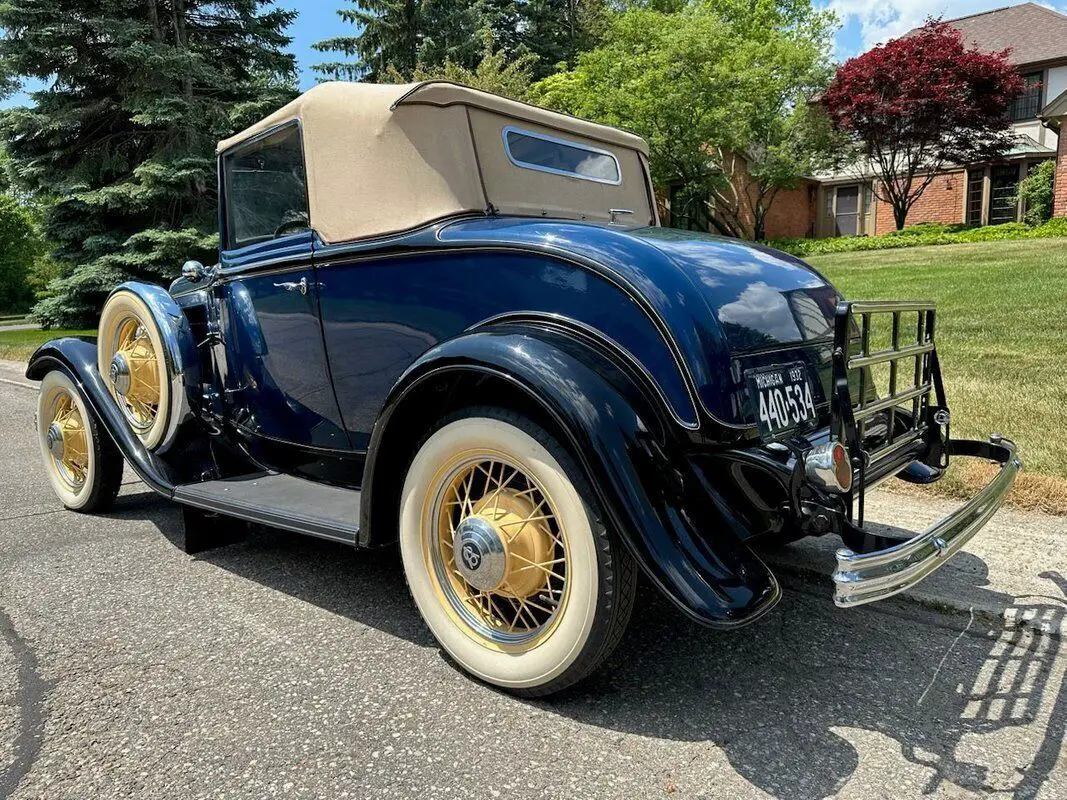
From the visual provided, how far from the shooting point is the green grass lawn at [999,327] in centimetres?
478

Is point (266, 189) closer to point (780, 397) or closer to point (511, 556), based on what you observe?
point (511, 556)

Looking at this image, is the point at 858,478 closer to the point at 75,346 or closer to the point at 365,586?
the point at 365,586

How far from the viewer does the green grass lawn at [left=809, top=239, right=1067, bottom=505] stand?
4777mm

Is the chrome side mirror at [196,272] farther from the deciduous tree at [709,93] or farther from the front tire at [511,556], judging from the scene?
the deciduous tree at [709,93]

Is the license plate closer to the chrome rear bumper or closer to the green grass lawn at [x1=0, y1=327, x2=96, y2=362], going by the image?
the chrome rear bumper

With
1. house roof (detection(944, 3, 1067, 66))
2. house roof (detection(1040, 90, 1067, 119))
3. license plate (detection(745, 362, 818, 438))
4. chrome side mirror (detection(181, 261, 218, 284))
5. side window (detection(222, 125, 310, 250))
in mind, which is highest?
house roof (detection(944, 3, 1067, 66))

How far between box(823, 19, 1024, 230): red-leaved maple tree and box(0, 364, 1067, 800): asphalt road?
2198 cm

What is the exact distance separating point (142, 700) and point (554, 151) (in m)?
2.66

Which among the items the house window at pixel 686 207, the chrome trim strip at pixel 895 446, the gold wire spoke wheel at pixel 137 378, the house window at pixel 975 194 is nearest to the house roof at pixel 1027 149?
the house window at pixel 975 194

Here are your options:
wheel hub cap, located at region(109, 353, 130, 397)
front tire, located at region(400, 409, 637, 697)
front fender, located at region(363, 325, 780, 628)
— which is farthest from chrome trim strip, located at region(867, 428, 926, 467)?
wheel hub cap, located at region(109, 353, 130, 397)

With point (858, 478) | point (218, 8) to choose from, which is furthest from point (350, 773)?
point (218, 8)

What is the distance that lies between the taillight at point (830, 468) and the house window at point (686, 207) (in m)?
22.7

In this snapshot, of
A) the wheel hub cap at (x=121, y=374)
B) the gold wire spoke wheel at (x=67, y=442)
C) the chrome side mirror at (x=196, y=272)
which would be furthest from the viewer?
the gold wire spoke wheel at (x=67, y=442)

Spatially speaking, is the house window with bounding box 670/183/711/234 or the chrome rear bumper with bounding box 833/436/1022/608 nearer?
the chrome rear bumper with bounding box 833/436/1022/608
